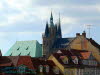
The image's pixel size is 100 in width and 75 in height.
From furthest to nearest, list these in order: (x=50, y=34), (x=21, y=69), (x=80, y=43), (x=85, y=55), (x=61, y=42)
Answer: (x=50, y=34) → (x=61, y=42) → (x=80, y=43) → (x=85, y=55) → (x=21, y=69)

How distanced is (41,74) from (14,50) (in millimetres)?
50541

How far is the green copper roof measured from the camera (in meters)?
116

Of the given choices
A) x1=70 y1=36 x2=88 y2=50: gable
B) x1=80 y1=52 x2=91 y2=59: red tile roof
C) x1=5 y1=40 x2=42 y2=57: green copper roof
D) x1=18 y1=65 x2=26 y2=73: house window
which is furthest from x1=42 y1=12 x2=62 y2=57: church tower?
x1=18 y1=65 x2=26 y2=73: house window

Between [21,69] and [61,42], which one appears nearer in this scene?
[21,69]

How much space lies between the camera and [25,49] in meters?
117

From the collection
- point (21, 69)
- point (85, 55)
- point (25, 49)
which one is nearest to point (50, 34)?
point (25, 49)

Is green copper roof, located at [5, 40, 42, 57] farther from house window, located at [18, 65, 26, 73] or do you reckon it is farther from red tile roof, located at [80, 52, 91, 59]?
house window, located at [18, 65, 26, 73]

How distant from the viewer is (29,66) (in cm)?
7062

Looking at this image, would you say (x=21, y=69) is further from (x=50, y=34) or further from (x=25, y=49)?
(x=50, y=34)

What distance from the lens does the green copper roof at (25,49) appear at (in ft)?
382

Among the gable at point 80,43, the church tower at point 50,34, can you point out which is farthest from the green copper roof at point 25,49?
the church tower at point 50,34

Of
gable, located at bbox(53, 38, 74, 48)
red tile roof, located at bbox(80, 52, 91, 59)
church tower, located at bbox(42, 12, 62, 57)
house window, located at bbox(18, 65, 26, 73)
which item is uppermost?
church tower, located at bbox(42, 12, 62, 57)

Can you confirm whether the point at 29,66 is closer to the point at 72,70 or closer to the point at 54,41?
the point at 72,70

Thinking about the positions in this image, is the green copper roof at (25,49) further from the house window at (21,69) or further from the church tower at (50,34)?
the house window at (21,69)
